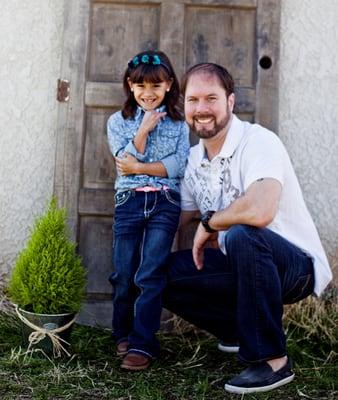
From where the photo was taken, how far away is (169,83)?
3348 millimetres

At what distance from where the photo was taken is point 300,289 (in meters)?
2.89

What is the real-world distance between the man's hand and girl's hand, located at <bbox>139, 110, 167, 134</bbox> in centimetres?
60

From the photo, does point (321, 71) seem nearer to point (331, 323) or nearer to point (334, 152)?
point (334, 152)

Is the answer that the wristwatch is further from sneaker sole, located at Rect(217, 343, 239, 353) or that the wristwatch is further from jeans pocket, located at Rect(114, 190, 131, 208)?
sneaker sole, located at Rect(217, 343, 239, 353)

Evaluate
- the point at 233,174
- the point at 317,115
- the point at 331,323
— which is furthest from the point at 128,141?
the point at 331,323

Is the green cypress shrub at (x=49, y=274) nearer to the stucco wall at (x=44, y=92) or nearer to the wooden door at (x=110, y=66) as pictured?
the wooden door at (x=110, y=66)

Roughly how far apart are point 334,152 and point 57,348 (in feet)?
6.26

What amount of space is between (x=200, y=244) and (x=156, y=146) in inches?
25.8

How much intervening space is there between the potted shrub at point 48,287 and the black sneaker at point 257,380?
2.87 ft

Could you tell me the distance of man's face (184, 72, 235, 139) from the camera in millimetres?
2953

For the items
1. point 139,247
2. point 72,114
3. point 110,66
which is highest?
point 110,66

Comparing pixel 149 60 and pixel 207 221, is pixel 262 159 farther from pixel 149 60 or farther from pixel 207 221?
pixel 149 60

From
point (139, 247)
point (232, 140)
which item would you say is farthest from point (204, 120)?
point (139, 247)

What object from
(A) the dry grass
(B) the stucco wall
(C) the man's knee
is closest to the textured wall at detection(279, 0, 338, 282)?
(B) the stucco wall
